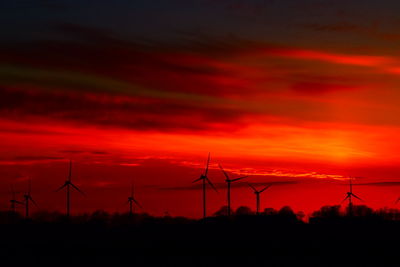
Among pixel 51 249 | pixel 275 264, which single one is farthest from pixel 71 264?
pixel 51 249

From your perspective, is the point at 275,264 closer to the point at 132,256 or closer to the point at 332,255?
the point at 332,255

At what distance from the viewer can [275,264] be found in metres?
121

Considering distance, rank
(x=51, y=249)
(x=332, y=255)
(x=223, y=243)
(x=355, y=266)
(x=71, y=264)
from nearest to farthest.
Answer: (x=355, y=266) < (x=71, y=264) < (x=332, y=255) < (x=51, y=249) < (x=223, y=243)

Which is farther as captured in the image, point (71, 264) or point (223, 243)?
point (223, 243)

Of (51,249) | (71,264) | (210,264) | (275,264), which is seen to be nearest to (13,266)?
(71,264)

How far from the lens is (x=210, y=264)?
401ft

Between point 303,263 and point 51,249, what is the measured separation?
7314cm

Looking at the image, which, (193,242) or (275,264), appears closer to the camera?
(275,264)

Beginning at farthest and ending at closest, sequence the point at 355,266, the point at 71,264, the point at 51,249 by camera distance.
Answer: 1. the point at 51,249
2. the point at 71,264
3. the point at 355,266

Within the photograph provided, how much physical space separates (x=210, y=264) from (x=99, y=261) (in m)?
22.7

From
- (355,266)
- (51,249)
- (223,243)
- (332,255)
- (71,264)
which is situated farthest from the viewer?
(223,243)

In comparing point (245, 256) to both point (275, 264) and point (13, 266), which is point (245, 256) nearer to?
point (275, 264)

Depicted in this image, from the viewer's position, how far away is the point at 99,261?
131 metres

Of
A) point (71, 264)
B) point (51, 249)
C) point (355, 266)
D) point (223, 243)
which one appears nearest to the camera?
point (355, 266)
